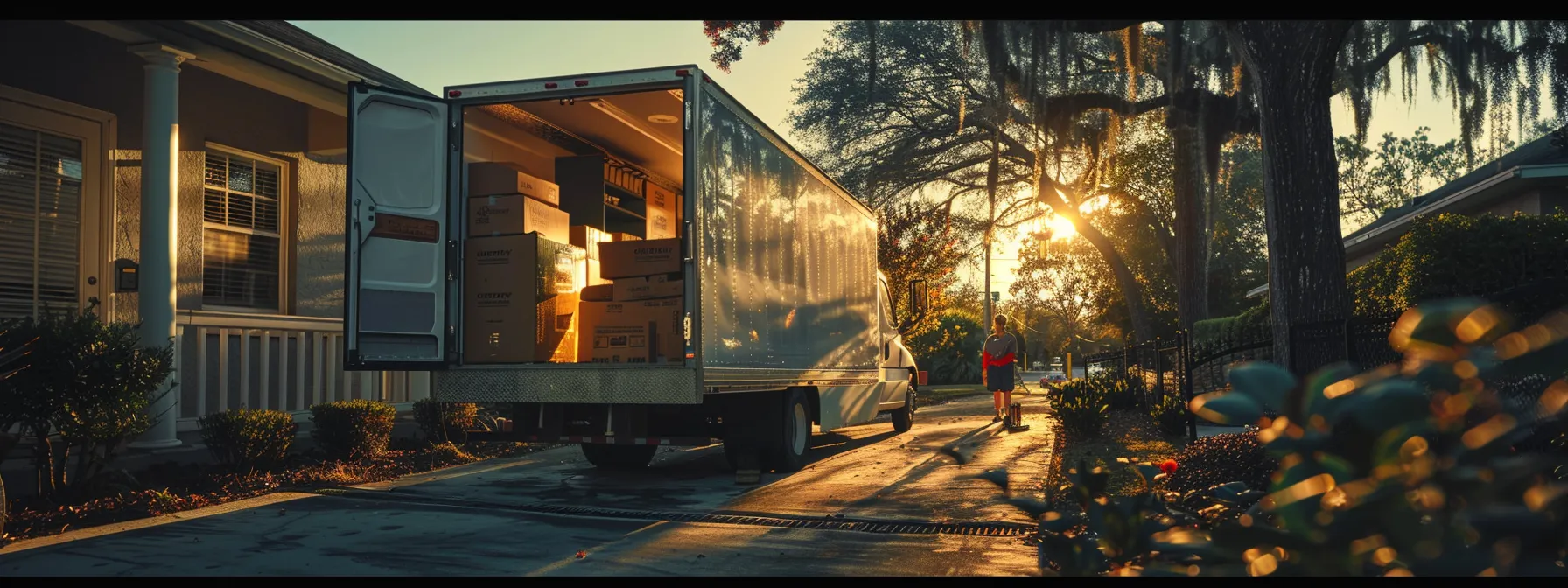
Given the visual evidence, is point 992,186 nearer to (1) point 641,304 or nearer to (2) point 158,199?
→ (1) point 641,304

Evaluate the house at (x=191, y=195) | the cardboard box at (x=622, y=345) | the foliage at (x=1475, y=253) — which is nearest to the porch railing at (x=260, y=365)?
the house at (x=191, y=195)

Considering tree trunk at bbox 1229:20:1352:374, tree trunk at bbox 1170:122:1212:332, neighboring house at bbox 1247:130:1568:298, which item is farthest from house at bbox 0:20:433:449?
neighboring house at bbox 1247:130:1568:298

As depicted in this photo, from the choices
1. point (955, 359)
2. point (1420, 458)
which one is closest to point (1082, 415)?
point (1420, 458)

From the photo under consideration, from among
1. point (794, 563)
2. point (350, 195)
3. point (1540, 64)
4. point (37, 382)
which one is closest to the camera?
point (794, 563)

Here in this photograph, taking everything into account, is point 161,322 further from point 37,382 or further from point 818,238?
point 818,238

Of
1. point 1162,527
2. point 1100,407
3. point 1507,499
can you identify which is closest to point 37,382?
point 1162,527

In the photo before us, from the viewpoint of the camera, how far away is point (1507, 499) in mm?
1543

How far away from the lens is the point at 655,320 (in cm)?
940

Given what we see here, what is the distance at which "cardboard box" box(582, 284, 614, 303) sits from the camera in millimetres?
9727

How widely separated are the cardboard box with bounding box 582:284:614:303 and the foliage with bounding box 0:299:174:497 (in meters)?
3.51

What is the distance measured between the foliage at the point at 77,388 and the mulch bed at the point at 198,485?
282mm

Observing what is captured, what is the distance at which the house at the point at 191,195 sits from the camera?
Result: 8.98m

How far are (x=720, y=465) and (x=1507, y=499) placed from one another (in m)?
9.97
